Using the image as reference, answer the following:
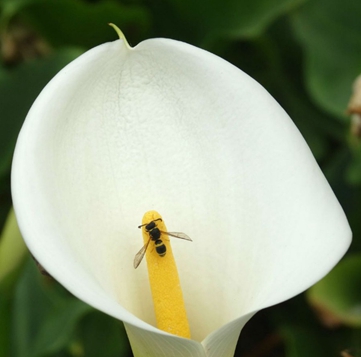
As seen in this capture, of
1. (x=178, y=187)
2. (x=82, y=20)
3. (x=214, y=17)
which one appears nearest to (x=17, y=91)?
(x=82, y=20)

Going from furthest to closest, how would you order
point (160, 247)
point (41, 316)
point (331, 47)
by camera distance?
point (331, 47) → point (41, 316) → point (160, 247)

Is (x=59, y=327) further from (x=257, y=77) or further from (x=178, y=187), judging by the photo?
(x=257, y=77)

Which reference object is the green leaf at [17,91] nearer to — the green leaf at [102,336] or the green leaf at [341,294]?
the green leaf at [102,336]

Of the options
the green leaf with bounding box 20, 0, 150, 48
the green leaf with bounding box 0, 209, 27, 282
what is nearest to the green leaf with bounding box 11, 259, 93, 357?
the green leaf with bounding box 0, 209, 27, 282

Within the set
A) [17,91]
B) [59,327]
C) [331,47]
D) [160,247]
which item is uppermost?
[17,91]

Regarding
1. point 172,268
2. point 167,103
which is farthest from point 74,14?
point 172,268
